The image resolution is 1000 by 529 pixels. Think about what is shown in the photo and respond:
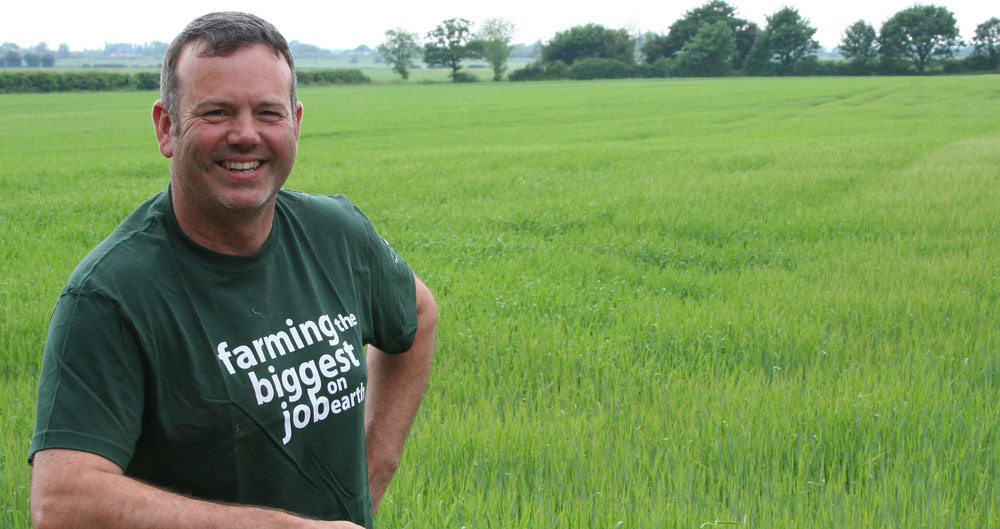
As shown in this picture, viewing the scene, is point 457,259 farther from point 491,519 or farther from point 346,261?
point 346,261

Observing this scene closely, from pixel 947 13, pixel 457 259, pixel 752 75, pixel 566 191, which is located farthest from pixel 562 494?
pixel 947 13

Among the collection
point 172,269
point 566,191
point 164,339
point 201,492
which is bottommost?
point 566,191

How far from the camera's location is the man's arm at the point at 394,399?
7.51 feet

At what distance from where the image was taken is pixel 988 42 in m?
78.2

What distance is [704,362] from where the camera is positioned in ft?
16.1

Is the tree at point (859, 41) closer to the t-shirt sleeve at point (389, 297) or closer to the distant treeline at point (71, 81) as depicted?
the distant treeline at point (71, 81)

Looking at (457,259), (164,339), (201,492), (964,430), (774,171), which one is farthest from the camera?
(774,171)

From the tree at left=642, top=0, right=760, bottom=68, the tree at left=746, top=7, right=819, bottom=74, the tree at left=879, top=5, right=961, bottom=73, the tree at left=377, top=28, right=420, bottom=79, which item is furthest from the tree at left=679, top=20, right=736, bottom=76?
the tree at left=377, top=28, right=420, bottom=79

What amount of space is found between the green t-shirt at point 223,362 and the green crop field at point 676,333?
4.16ft

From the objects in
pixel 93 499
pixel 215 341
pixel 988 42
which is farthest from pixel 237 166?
pixel 988 42

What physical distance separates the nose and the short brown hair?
0.12 metres

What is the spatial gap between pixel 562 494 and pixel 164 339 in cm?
198

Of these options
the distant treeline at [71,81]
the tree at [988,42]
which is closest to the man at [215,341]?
the distant treeline at [71,81]

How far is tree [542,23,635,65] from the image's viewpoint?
322 ft
